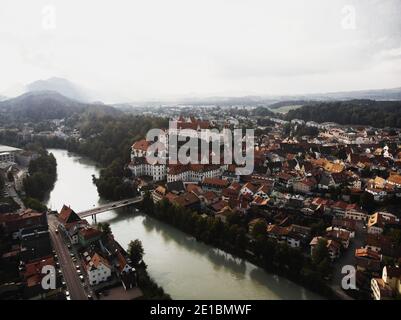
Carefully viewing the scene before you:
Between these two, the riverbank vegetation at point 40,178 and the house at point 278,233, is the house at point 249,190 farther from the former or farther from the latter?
the riverbank vegetation at point 40,178

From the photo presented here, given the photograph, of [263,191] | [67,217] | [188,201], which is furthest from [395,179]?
[67,217]

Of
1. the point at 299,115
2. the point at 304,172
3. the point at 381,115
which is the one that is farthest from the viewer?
the point at 299,115

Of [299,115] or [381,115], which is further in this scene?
[299,115]

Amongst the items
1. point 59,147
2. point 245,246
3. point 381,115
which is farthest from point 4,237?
point 381,115

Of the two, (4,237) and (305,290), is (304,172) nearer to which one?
(305,290)

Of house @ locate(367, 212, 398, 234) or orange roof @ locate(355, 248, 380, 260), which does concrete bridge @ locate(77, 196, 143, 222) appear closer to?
orange roof @ locate(355, 248, 380, 260)

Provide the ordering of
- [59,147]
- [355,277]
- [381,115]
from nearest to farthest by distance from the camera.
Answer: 1. [355,277]
2. [59,147]
3. [381,115]

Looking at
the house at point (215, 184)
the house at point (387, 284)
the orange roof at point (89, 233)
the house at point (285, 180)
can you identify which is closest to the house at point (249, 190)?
the house at point (215, 184)
